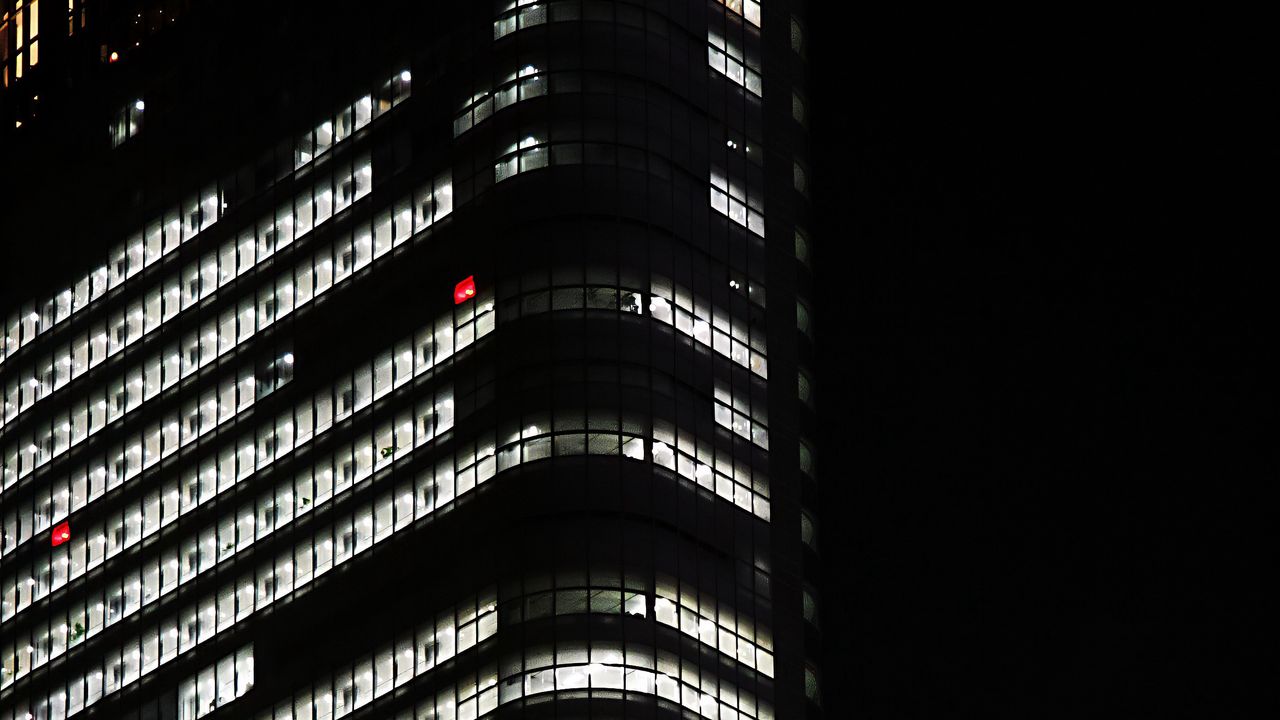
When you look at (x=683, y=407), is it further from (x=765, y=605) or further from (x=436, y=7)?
(x=436, y=7)

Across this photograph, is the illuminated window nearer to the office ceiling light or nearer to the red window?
the red window

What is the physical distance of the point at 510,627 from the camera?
122688 mm

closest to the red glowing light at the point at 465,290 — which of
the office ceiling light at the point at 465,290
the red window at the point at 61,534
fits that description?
the office ceiling light at the point at 465,290

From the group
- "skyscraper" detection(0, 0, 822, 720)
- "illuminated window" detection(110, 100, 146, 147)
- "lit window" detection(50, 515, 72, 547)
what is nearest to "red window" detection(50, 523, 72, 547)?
"lit window" detection(50, 515, 72, 547)

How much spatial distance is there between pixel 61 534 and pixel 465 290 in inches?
1268

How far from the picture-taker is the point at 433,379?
430 feet

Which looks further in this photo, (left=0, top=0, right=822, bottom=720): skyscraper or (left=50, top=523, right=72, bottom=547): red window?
(left=50, top=523, right=72, bottom=547): red window

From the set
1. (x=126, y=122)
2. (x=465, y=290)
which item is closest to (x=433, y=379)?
(x=465, y=290)

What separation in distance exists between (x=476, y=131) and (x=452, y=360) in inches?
412

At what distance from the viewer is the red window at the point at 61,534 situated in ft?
498

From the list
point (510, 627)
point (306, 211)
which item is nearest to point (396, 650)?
point (510, 627)

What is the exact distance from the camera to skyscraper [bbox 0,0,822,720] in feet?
410

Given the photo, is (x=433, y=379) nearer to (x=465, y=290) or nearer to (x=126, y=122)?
(x=465, y=290)

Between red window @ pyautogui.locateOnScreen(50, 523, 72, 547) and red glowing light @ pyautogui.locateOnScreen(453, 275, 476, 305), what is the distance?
3068 cm
